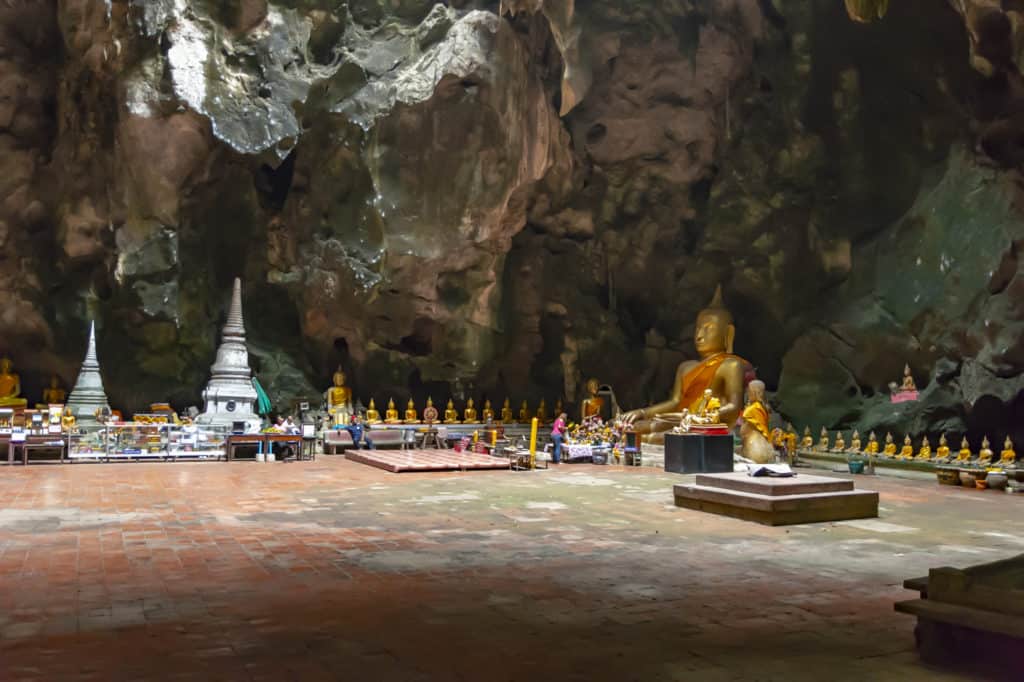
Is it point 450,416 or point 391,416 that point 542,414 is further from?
point 391,416

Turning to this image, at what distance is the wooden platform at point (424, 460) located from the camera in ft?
45.9

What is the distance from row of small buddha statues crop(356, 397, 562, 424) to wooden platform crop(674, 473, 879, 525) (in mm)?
11014

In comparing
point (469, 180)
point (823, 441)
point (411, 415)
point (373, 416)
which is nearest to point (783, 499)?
point (823, 441)

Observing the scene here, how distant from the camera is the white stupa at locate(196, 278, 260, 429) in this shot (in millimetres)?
17812

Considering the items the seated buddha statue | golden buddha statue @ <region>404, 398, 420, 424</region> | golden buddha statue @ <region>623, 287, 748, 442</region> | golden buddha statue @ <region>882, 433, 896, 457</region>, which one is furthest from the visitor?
golden buddha statue @ <region>882, 433, 896, 457</region>

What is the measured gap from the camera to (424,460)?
49.6 ft

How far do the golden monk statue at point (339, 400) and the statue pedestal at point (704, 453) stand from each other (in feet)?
27.4

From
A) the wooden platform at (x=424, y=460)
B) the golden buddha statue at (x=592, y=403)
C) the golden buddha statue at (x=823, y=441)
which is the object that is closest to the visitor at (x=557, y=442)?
the wooden platform at (x=424, y=460)

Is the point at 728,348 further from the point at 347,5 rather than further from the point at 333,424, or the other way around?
the point at 347,5

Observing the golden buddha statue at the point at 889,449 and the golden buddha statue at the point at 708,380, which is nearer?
the golden buddha statue at the point at 889,449

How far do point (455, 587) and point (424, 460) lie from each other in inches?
384

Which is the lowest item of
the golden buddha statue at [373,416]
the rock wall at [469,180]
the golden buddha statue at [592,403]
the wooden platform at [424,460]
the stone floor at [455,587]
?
the stone floor at [455,587]

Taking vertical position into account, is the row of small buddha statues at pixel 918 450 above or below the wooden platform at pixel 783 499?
above

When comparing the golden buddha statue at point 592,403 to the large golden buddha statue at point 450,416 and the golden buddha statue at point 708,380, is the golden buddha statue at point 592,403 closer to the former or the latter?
the golden buddha statue at point 708,380
